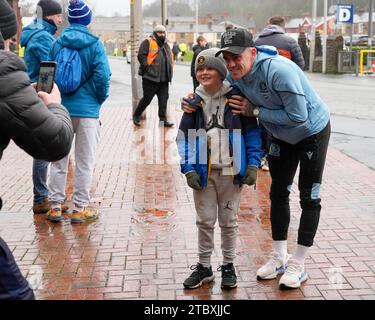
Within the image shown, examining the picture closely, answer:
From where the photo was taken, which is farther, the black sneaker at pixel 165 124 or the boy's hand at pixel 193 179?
the black sneaker at pixel 165 124

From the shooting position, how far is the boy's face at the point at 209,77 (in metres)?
3.81

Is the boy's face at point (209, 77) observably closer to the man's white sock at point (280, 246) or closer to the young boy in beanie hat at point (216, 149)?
the young boy in beanie hat at point (216, 149)

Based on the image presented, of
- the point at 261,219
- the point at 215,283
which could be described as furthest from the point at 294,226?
the point at 215,283

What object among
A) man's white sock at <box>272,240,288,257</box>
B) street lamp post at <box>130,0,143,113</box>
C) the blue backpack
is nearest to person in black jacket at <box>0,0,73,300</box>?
man's white sock at <box>272,240,288,257</box>

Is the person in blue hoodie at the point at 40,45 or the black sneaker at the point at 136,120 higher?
the person in blue hoodie at the point at 40,45

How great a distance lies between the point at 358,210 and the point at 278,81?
2.71 m

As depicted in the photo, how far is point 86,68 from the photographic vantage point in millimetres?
5285

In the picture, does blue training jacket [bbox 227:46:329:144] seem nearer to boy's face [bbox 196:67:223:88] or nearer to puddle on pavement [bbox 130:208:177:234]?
boy's face [bbox 196:67:223:88]

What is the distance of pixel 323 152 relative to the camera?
3930 millimetres

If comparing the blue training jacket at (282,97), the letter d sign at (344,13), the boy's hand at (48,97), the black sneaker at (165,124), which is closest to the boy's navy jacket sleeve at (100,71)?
the blue training jacket at (282,97)

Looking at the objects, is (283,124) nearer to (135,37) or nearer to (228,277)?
(228,277)

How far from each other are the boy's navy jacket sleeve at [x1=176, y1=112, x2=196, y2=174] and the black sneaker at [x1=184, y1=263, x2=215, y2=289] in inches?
29.3

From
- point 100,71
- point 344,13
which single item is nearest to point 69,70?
point 100,71
